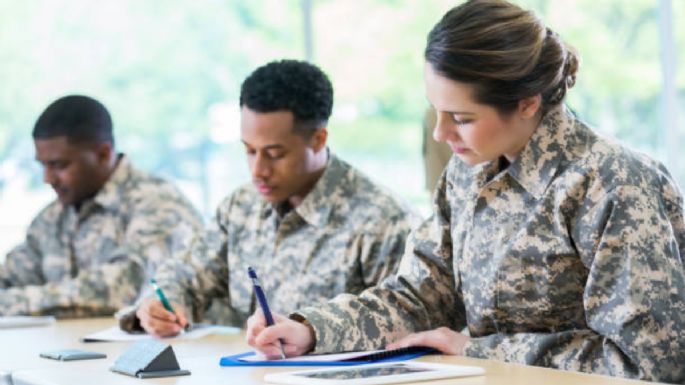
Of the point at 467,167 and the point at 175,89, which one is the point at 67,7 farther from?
the point at 467,167

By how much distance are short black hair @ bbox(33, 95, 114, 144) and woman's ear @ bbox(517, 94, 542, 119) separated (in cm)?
218

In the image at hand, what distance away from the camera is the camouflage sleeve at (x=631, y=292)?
221 centimetres

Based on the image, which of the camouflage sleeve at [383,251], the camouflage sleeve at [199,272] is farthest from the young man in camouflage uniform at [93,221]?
the camouflage sleeve at [383,251]

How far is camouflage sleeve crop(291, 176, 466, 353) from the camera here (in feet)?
8.57

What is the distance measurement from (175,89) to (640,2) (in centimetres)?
243

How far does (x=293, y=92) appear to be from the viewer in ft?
11.0

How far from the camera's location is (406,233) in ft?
10.8

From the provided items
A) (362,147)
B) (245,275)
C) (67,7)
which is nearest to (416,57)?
(362,147)

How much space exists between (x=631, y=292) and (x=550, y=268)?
8.6 inches

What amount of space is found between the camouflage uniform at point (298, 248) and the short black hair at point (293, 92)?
16cm

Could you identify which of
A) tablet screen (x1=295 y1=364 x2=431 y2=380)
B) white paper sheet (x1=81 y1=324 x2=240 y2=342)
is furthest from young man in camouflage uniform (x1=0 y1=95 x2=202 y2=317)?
tablet screen (x1=295 y1=364 x2=431 y2=380)

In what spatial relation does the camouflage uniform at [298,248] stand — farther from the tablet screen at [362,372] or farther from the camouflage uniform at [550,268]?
the tablet screen at [362,372]

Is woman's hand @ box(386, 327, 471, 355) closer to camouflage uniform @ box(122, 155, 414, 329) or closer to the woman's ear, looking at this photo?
the woman's ear

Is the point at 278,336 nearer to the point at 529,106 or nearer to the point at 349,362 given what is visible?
the point at 349,362
